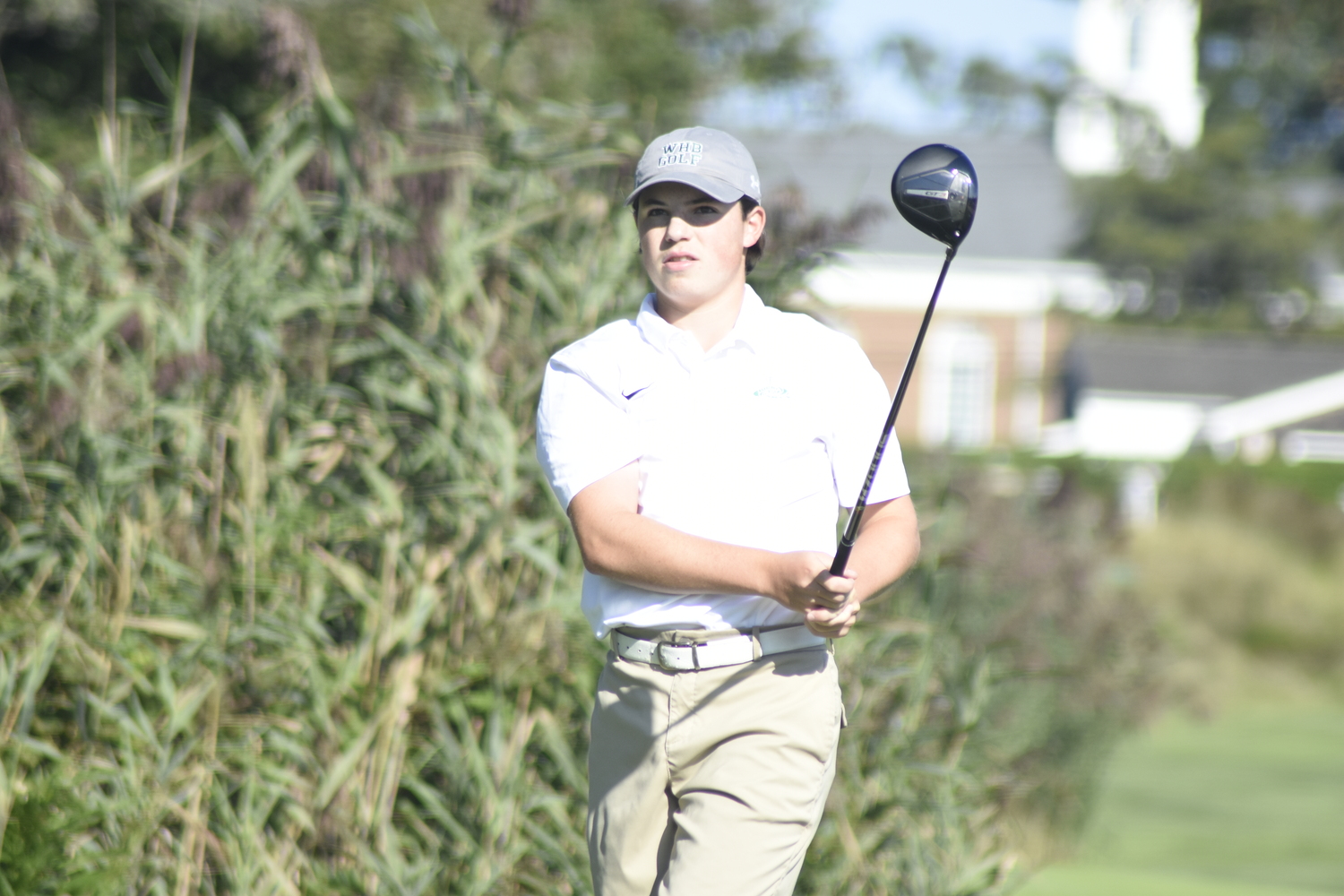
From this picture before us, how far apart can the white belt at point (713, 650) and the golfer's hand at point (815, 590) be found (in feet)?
0.76

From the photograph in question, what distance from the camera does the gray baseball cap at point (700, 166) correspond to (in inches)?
110

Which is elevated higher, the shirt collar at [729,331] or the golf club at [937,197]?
the golf club at [937,197]

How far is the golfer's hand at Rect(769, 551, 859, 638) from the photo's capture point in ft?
8.09

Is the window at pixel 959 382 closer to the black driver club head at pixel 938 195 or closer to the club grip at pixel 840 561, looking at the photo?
the black driver club head at pixel 938 195

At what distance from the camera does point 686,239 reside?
2.86 metres

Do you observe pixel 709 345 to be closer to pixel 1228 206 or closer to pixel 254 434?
pixel 254 434

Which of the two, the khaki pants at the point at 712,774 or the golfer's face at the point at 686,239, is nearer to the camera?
the khaki pants at the point at 712,774

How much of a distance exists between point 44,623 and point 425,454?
1076 millimetres

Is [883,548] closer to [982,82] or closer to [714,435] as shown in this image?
[714,435]

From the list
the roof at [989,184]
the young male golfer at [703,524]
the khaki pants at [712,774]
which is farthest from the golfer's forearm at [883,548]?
the roof at [989,184]

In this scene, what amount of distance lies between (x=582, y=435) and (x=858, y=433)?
0.51 metres

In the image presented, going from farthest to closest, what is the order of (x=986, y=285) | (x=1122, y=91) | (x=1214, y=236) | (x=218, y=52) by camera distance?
(x=1122, y=91) → (x=986, y=285) → (x=1214, y=236) → (x=218, y=52)

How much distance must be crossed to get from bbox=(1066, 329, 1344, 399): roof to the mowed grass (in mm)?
22106

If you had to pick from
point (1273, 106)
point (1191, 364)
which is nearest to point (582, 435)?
point (1191, 364)
